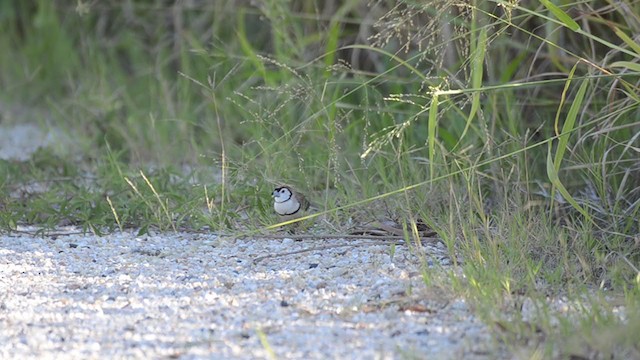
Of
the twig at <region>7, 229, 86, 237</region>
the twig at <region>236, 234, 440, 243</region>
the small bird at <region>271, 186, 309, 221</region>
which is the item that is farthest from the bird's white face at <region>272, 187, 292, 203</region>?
the twig at <region>7, 229, 86, 237</region>

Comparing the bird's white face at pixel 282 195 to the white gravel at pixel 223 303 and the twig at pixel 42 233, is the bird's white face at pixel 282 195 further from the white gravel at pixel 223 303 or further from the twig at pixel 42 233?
the twig at pixel 42 233

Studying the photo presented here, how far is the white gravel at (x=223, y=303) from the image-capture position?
8.31ft

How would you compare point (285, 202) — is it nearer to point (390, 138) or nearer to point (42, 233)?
point (390, 138)

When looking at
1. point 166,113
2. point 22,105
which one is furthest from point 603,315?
point 22,105

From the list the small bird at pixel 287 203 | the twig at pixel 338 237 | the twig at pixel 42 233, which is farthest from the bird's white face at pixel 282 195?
the twig at pixel 42 233

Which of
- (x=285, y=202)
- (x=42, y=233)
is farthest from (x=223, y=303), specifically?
(x=42, y=233)

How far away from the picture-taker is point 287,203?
11.9 feet

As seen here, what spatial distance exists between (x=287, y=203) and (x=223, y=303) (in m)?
0.79

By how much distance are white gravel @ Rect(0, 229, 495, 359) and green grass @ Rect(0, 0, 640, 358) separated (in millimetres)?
130

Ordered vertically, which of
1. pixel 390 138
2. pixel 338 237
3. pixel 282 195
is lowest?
pixel 338 237

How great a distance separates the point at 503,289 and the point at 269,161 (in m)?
1.40

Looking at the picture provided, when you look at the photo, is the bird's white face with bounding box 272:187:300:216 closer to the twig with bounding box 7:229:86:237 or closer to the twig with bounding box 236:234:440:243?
the twig with bounding box 236:234:440:243

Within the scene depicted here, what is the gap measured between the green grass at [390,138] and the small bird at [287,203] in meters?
0.09

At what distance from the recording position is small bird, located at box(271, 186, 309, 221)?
3.61 m
